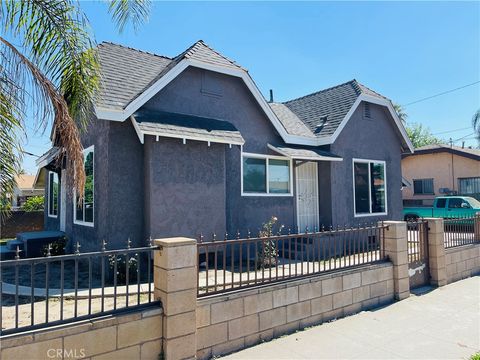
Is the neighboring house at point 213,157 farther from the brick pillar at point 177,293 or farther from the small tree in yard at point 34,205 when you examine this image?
the small tree in yard at point 34,205

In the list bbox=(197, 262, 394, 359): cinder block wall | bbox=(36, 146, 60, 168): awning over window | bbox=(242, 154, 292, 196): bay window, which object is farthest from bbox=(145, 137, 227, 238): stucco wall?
bbox=(36, 146, 60, 168): awning over window

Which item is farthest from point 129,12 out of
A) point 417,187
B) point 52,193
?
point 417,187

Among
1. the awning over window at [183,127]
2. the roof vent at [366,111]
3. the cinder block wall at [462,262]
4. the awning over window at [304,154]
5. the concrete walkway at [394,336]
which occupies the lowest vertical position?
the concrete walkway at [394,336]

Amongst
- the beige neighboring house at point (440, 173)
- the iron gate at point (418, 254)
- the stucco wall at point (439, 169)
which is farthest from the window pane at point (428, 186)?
the iron gate at point (418, 254)

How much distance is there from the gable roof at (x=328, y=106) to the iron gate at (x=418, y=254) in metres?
4.43

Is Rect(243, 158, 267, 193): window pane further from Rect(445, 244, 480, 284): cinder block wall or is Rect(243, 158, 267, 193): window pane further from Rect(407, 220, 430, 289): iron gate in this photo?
Rect(445, 244, 480, 284): cinder block wall

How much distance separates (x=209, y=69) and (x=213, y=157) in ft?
8.47

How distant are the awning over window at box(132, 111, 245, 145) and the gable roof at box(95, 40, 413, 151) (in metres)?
0.42

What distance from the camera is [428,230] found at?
349 inches

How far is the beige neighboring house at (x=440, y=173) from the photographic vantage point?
23219 millimetres

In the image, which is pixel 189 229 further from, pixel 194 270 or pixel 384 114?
pixel 384 114

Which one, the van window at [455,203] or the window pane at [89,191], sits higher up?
the window pane at [89,191]

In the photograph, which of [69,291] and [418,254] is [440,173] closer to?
[418,254]

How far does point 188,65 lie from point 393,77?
1877cm
